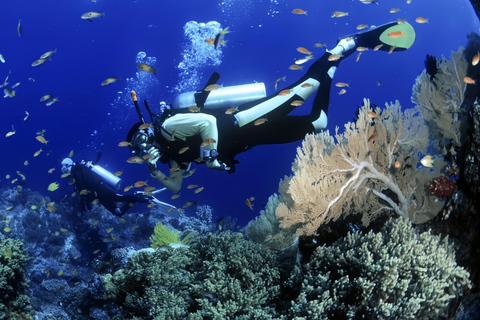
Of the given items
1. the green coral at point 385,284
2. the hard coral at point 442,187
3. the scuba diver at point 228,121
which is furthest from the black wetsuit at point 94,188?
the hard coral at point 442,187

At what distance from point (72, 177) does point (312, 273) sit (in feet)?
38.5

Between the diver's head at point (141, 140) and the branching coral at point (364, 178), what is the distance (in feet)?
10.2

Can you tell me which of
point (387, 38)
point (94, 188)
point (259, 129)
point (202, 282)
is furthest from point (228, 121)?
point (94, 188)

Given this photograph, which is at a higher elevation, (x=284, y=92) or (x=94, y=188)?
(x=284, y=92)

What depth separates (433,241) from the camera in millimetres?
3174

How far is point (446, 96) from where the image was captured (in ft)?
15.8

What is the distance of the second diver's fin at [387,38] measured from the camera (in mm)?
7156

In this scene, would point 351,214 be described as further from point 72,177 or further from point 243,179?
point 243,179

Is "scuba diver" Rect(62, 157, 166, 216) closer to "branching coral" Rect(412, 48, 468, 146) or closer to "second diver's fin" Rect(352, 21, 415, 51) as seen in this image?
"second diver's fin" Rect(352, 21, 415, 51)

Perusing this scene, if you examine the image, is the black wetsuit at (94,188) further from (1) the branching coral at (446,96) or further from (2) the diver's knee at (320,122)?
(1) the branching coral at (446,96)

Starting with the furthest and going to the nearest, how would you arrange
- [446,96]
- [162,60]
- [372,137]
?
[162,60]
[446,96]
[372,137]

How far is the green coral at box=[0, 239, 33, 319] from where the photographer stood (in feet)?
16.9

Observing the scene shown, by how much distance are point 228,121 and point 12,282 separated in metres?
5.26

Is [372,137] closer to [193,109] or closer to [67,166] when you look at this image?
A: [193,109]
